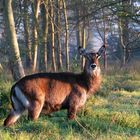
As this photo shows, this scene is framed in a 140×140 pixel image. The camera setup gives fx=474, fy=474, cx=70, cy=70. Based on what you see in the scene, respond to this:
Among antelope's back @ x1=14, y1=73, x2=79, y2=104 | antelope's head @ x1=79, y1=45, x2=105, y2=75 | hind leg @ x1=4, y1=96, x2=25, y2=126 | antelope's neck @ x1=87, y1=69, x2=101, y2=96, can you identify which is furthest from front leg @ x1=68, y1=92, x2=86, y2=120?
hind leg @ x1=4, y1=96, x2=25, y2=126

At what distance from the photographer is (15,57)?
13.0 m

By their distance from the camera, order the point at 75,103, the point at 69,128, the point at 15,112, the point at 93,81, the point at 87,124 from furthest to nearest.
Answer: the point at 93,81 < the point at 75,103 < the point at 15,112 < the point at 87,124 < the point at 69,128

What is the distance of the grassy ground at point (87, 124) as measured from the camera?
24.3ft

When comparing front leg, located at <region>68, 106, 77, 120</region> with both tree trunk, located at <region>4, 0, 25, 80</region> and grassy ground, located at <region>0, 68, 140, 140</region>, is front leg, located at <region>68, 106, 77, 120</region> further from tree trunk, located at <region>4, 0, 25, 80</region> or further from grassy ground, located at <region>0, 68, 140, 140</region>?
tree trunk, located at <region>4, 0, 25, 80</region>

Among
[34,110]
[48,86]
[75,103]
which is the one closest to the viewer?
[34,110]

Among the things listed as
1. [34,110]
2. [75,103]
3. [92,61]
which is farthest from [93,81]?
[34,110]

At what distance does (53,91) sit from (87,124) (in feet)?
4.05

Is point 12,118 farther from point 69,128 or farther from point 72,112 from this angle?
point 69,128

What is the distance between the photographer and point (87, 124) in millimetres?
8430

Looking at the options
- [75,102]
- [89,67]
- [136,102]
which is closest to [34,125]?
[75,102]

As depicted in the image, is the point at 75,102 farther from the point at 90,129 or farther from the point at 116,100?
the point at 116,100

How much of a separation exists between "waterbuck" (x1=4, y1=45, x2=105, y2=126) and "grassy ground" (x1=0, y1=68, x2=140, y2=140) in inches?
8.8

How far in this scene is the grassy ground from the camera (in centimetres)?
740

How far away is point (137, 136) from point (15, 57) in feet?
20.0
